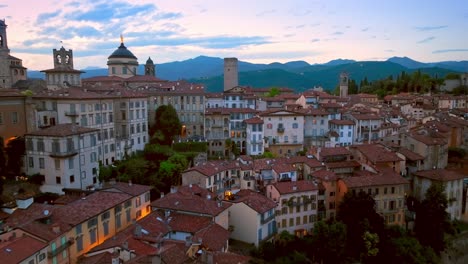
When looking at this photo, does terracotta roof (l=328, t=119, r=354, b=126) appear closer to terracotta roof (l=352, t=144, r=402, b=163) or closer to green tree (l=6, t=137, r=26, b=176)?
terracotta roof (l=352, t=144, r=402, b=163)

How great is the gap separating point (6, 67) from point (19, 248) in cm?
4689

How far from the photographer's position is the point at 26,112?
37.6 meters

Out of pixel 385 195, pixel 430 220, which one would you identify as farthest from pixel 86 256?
pixel 430 220

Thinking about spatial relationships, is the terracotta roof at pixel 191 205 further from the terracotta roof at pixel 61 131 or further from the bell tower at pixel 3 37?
the bell tower at pixel 3 37

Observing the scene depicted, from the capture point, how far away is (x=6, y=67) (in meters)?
57.5

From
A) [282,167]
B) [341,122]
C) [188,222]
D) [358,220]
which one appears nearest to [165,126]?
[282,167]

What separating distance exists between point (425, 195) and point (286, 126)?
17413 mm

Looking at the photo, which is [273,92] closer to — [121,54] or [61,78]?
[121,54]

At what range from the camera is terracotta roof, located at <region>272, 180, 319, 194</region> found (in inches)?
1292

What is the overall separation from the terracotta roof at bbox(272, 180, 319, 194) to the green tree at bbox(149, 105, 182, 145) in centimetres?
1751

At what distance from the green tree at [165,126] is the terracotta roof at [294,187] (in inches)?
689

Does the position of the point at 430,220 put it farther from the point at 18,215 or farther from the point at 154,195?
the point at 18,215

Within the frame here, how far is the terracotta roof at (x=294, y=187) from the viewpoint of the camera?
32812 mm

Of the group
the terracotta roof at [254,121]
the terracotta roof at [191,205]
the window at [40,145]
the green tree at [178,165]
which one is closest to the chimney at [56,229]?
the terracotta roof at [191,205]
